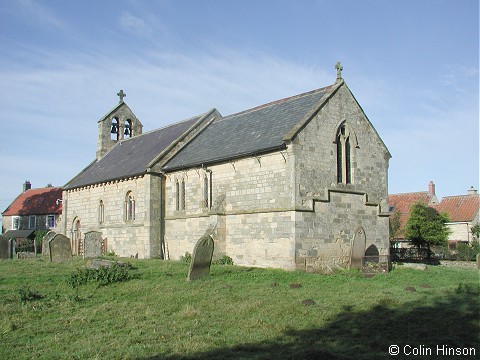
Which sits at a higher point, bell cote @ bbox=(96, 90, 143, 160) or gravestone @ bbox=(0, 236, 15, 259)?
bell cote @ bbox=(96, 90, 143, 160)

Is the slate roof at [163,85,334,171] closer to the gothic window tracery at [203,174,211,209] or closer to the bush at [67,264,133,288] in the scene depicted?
the gothic window tracery at [203,174,211,209]

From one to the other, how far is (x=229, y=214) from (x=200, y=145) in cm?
663

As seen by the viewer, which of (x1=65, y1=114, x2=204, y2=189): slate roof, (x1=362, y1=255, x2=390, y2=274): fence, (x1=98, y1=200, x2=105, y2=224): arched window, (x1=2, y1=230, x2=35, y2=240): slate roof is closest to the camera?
(x1=362, y1=255, x2=390, y2=274): fence

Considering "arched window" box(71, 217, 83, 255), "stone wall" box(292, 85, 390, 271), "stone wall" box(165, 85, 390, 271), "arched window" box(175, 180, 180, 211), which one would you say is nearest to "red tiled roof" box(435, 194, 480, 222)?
"stone wall" box(292, 85, 390, 271)

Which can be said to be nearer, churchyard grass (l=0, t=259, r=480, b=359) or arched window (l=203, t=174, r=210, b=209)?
churchyard grass (l=0, t=259, r=480, b=359)

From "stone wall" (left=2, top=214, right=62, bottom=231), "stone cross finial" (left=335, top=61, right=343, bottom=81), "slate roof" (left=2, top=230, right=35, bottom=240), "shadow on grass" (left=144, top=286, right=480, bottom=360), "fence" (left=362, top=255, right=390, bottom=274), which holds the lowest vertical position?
"shadow on grass" (left=144, top=286, right=480, bottom=360)

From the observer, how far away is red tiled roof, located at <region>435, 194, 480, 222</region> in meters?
46.2

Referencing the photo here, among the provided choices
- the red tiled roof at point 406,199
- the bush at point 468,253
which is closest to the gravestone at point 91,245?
the bush at point 468,253

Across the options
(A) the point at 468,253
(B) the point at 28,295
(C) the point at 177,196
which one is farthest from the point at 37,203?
(B) the point at 28,295

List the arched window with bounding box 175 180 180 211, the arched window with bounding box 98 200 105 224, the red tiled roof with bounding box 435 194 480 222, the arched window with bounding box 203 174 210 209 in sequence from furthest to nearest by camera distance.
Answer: the red tiled roof with bounding box 435 194 480 222, the arched window with bounding box 98 200 105 224, the arched window with bounding box 175 180 180 211, the arched window with bounding box 203 174 210 209

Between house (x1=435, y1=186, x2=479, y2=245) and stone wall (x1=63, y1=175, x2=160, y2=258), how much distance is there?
2846 centimetres

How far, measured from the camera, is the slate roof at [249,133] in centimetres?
2392

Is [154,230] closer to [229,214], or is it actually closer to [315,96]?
[229,214]

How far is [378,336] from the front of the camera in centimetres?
1059
